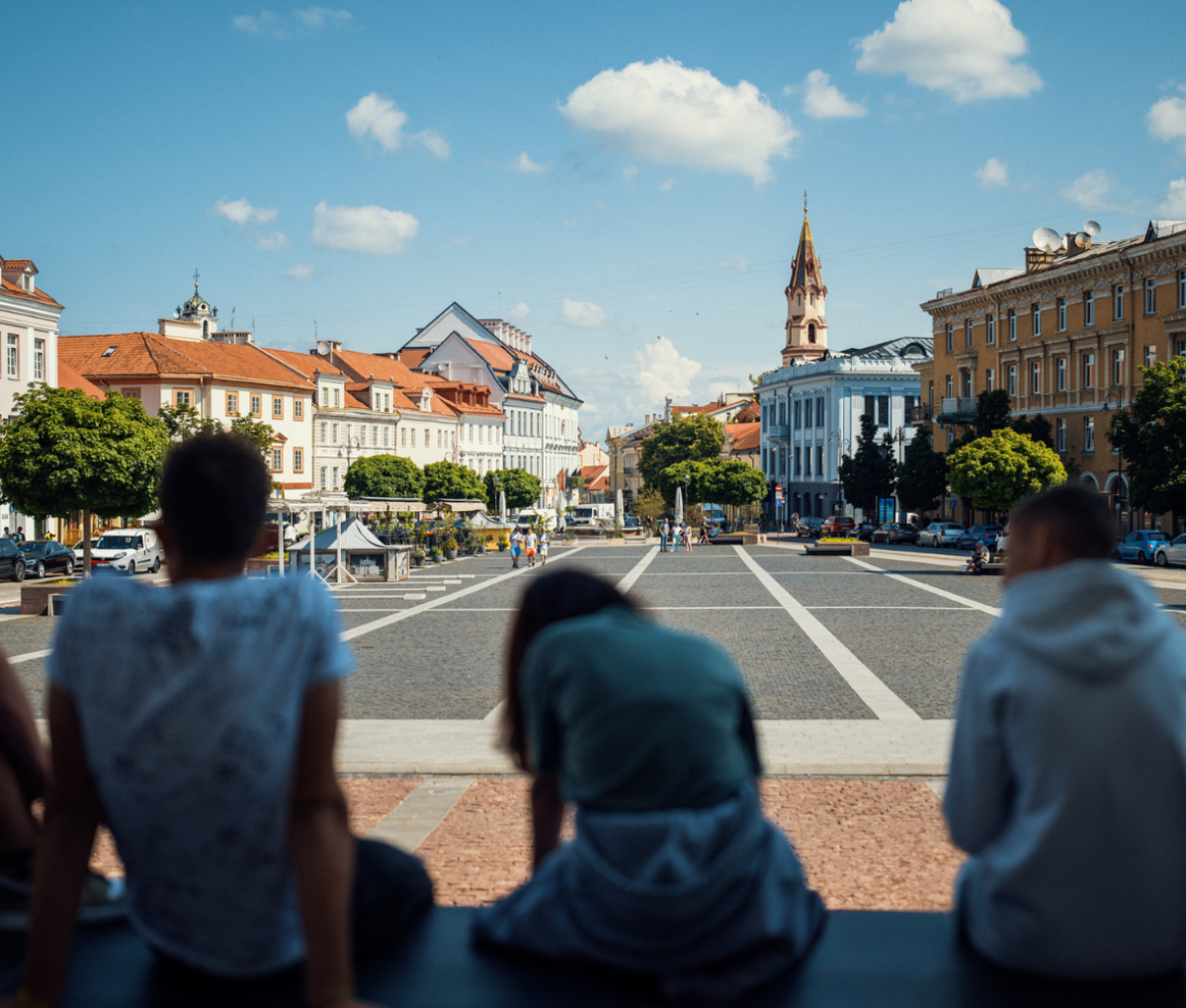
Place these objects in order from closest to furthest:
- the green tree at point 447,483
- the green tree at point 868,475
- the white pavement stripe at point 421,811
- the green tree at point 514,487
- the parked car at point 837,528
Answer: the white pavement stripe at point 421,811 → the parked car at point 837,528 → the green tree at point 868,475 → the green tree at point 447,483 → the green tree at point 514,487

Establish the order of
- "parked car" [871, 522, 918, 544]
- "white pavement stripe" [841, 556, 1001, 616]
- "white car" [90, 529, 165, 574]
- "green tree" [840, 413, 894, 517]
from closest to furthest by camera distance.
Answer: "white pavement stripe" [841, 556, 1001, 616], "white car" [90, 529, 165, 574], "parked car" [871, 522, 918, 544], "green tree" [840, 413, 894, 517]

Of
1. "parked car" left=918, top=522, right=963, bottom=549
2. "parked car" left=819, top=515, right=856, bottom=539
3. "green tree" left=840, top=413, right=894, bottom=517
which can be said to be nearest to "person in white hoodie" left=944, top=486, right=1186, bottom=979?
"parked car" left=918, top=522, right=963, bottom=549

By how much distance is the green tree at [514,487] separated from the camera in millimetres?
79562

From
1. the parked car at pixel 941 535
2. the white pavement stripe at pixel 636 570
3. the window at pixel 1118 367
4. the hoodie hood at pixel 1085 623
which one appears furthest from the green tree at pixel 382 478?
the hoodie hood at pixel 1085 623

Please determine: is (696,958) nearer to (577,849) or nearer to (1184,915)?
(577,849)

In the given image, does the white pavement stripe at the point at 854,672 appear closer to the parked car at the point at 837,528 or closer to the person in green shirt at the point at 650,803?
the person in green shirt at the point at 650,803

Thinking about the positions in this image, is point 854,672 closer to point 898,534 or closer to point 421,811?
point 421,811

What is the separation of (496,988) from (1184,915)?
1.60 m

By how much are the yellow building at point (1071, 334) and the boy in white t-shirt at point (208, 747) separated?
4764 cm

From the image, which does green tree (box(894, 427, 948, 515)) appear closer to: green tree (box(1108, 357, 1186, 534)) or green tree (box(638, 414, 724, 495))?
green tree (box(1108, 357, 1186, 534))

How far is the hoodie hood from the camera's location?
234 centimetres

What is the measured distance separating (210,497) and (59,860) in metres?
0.84

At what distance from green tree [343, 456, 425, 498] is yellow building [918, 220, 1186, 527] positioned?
3053cm

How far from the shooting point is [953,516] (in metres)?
60.5
